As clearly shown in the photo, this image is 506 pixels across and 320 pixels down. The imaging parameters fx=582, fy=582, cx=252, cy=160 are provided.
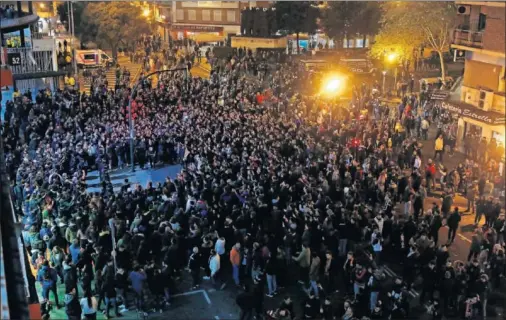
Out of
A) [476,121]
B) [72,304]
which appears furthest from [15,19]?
[476,121]

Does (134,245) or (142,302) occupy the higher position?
(134,245)

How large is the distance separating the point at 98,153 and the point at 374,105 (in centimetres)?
723

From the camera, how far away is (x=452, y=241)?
34.4 ft

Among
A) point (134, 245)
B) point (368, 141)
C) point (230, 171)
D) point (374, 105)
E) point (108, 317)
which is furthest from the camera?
point (374, 105)

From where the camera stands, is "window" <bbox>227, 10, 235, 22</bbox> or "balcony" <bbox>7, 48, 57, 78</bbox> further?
"balcony" <bbox>7, 48, 57, 78</bbox>

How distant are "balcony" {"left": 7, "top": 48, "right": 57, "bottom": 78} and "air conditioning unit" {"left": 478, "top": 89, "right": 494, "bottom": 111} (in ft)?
35.3

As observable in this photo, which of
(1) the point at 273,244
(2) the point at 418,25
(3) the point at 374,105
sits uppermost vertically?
(2) the point at 418,25

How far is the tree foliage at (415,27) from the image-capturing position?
42.7 feet

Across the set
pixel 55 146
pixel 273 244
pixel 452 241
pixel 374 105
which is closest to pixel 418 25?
pixel 374 105

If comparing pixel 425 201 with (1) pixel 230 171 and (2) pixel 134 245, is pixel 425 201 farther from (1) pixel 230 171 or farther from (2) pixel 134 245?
(2) pixel 134 245

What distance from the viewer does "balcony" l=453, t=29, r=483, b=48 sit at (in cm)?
1177

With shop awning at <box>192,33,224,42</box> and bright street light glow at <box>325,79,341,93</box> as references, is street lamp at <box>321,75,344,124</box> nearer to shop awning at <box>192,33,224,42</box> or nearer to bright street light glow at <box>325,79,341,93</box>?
bright street light glow at <box>325,79,341,93</box>

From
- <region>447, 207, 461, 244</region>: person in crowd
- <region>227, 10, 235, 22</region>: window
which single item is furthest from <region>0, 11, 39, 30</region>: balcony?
<region>447, 207, 461, 244</region>: person in crowd

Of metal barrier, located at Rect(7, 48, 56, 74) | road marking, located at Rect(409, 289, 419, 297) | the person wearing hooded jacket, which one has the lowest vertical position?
road marking, located at Rect(409, 289, 419, 297)
